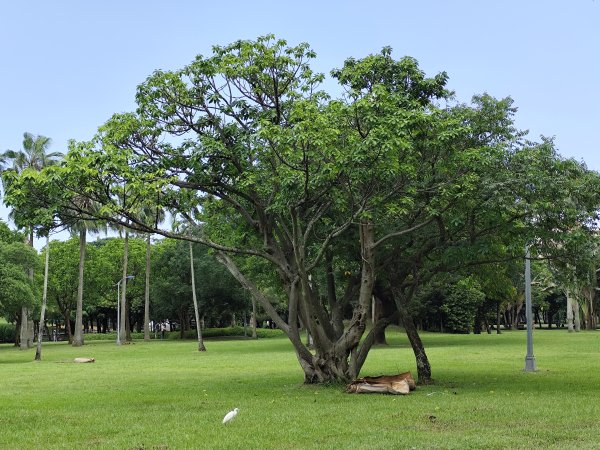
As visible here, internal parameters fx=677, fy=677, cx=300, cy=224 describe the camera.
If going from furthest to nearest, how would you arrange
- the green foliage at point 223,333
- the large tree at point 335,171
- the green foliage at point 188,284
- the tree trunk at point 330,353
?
the green foliage at point 223,333, the green foliage at point 188,284, the tree trunk at point 330,353, the large tree at point 335,171

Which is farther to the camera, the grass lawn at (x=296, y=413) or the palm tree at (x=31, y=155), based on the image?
the palm tree at (x=31, y=155)

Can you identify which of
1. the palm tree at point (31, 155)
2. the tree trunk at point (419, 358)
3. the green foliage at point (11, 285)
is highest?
the palm tree at point (31, 155)

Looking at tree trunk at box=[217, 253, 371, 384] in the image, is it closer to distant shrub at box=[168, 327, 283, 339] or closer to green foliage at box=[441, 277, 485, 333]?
green foliage at box=[441, 277, 485, 333]

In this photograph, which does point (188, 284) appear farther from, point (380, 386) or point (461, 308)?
point (380, 386)

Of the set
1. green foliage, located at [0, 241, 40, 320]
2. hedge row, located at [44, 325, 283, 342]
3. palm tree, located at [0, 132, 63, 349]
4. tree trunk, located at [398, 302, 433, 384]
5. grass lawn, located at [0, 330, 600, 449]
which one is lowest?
hedge row, located at [44, 325, 283, 342]

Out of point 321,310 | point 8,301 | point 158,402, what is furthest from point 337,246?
point 8,301

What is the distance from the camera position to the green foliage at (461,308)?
5550cm

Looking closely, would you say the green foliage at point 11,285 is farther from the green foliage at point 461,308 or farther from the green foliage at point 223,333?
the green foliage at point 461,308

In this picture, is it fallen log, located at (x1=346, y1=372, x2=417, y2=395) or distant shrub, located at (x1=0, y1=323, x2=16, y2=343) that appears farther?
distant shrub, located at (x1=0, y1=323, x2=16, y2=343)

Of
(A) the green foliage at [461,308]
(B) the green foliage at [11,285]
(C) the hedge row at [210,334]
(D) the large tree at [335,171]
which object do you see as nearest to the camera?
(D) the large tree at [335,171]

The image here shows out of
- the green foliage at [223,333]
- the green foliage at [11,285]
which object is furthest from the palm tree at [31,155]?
the green foliage at [223,333]

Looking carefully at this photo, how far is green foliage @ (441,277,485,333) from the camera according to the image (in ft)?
182

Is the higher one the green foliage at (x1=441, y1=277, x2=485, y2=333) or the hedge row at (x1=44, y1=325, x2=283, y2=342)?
the green foliage at (x1=441, y1=277, x2=485, y2=333)

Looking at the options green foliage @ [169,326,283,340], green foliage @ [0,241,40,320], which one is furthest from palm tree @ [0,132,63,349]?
green foliage @ [169,326,283,340]
